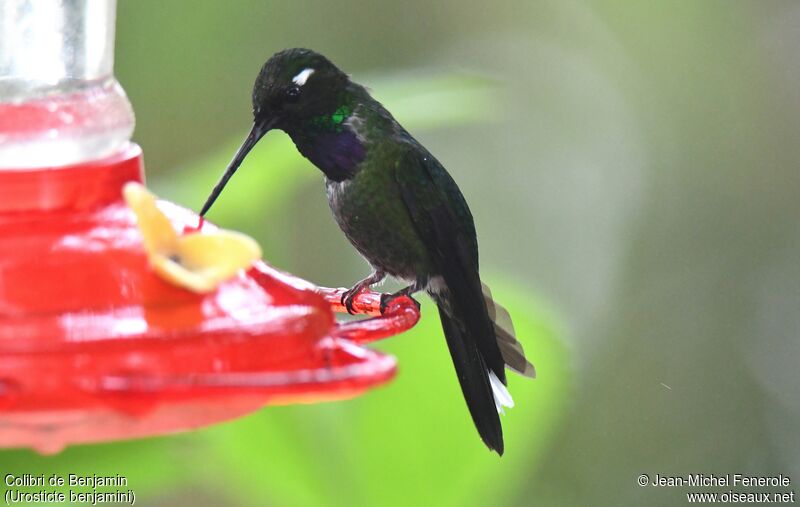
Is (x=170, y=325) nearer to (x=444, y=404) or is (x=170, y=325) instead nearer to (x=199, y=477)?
(x=444, y=404)

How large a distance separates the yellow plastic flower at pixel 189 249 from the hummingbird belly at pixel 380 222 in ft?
3.35

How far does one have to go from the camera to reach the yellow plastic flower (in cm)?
150

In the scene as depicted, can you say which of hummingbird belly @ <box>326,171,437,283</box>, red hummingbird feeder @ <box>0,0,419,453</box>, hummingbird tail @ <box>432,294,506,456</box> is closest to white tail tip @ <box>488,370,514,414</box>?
hummingbird tail @ <box>432,294,506,456</box>

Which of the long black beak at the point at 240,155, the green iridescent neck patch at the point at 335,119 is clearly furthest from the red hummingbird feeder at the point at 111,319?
the green iridescent neck patch at the point at 335,119

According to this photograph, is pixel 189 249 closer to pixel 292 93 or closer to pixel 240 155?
pixel 240 155

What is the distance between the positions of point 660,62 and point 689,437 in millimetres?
1731

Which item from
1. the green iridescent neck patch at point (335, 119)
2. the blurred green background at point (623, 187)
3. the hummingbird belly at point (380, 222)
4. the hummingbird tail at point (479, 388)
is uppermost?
the green iridescent neck patch at point (335, 119)

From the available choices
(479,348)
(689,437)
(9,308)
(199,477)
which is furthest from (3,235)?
(689,437)

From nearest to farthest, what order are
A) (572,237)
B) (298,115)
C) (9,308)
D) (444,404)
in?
(9,308) → (298,115) → (444,404) → (572,237)

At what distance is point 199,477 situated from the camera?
3.01m

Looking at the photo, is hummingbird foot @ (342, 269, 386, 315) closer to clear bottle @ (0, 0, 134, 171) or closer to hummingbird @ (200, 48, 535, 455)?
hummingbird @ (200, 48, 535, 455)

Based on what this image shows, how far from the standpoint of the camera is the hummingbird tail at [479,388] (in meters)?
2.52

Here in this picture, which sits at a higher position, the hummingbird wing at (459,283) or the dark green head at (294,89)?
the dark green head at (294,89)

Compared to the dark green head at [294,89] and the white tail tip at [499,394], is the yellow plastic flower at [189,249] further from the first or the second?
the white tail tip at [499,394]
